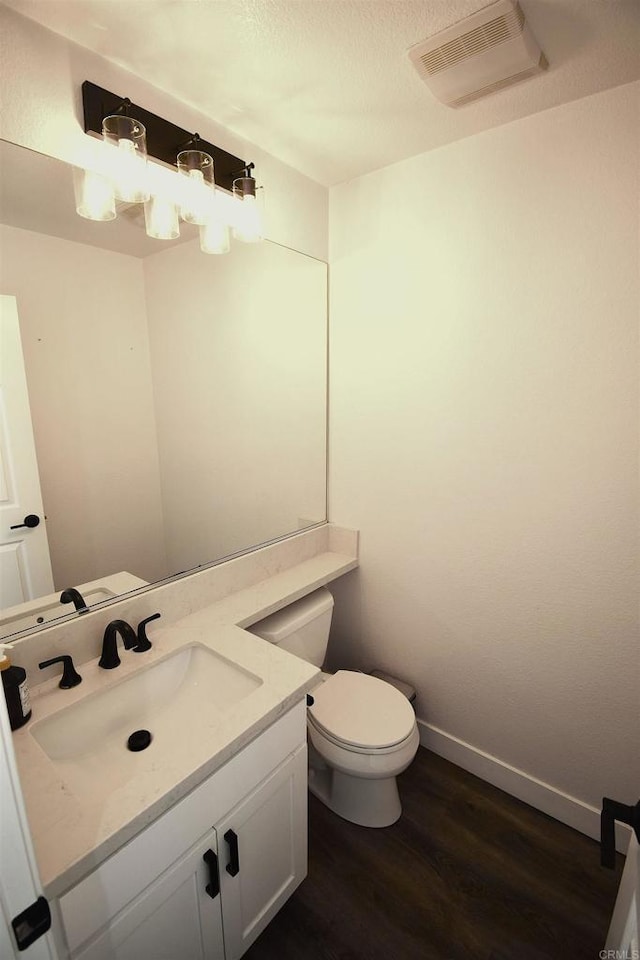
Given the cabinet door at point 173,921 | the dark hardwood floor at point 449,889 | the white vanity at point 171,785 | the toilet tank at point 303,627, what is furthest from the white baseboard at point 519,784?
the cabinet door at point 173,921

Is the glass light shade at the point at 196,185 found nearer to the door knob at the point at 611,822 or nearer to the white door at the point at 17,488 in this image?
the white door at the point at 17,488

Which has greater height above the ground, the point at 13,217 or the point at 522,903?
the point at 13,217

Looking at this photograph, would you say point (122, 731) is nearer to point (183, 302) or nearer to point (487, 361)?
point (183, 302)

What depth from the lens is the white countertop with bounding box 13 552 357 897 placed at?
0.76m

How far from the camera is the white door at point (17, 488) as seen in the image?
108 cm

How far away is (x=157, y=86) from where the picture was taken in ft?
4.07

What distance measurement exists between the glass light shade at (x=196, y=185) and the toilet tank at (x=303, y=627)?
1434 mm

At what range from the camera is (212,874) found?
3.27 feet

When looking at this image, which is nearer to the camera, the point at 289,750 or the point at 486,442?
the point at 289,750

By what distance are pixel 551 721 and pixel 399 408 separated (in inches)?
52.3

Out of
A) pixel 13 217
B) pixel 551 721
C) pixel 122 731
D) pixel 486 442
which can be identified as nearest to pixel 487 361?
pixel 486 442

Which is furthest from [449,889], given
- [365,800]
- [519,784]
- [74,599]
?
[74,599]

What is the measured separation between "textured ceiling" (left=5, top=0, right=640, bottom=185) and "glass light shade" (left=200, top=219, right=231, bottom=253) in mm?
315

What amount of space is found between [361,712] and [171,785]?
910mm
